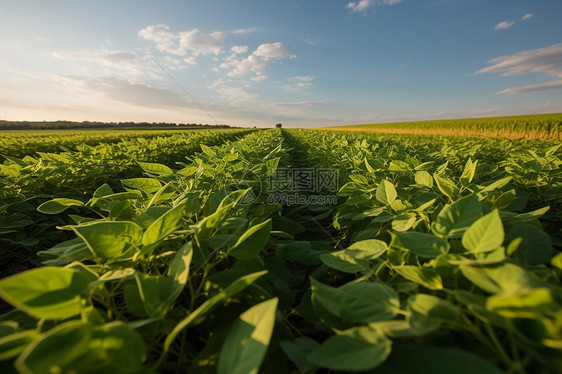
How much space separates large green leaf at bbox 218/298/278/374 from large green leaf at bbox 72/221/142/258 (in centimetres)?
43

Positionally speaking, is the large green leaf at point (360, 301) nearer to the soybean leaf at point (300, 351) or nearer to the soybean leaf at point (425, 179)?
the soybean leaf at point (300, 351)

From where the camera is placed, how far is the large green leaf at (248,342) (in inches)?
18.0

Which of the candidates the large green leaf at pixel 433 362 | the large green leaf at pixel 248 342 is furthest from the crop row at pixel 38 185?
the large green leaf at pixel 433 362

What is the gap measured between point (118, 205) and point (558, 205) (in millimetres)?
3285

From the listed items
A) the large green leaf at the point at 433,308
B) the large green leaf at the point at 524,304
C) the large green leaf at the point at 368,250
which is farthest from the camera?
the large green leaf at the point at 368,250

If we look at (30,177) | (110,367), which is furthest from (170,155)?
(110,367)

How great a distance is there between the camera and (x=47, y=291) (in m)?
0.54

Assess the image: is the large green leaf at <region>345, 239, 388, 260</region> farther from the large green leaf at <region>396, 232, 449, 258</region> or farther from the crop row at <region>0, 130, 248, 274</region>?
the crop row at <region>0, 130, 248, 274</region>

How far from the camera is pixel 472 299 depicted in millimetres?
527

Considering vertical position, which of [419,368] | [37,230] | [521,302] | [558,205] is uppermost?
[521,302]

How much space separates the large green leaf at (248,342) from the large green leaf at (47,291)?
13.9 inches

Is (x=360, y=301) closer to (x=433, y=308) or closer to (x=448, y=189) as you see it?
(x=433, y=308)

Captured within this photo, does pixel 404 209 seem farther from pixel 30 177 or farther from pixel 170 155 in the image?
pixel 170 155

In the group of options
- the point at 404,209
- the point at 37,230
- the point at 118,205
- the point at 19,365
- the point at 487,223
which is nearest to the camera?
the point at 19,365
